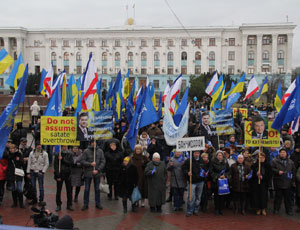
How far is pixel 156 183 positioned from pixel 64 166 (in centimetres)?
222

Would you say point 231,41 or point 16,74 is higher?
point 231,41

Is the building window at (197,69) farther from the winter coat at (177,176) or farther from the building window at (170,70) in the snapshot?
the winter coat at (177,176)

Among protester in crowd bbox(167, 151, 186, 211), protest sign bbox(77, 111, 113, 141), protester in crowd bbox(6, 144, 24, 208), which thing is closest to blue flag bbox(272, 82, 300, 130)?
protester in crowd bbox(167, 151, 186, 211)

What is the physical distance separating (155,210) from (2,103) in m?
26.9

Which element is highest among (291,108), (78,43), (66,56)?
(78,43)

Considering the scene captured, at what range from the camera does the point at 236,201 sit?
30.0 ft

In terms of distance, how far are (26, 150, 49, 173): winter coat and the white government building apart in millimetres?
63750

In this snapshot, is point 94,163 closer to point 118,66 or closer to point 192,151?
point 192,151

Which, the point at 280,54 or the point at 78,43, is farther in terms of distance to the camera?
the point at 78,43

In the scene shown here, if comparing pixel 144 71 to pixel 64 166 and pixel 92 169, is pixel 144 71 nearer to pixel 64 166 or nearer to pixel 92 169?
pixel 92 169

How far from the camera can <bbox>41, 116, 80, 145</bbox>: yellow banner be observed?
9344mm

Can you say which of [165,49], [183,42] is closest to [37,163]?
[165,49]

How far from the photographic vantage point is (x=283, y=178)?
29.1 ft

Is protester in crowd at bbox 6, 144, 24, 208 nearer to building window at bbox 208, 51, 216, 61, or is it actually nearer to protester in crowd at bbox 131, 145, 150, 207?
protester in crowd at bbox 131, 145, 150, 207
